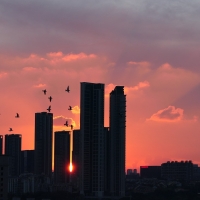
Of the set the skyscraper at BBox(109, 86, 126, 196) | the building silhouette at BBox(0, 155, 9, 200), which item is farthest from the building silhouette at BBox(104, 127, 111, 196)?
the building silhouette at BBox(0, 155, 9, 200)

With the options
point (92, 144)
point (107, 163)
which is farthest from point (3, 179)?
point (107, 163)

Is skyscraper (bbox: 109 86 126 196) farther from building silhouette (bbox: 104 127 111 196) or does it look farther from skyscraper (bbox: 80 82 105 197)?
skyscraper (bbox: 80 82 105 197)

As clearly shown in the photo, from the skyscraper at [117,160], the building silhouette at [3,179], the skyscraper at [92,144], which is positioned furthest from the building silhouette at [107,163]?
the building silhouette at [3,179]

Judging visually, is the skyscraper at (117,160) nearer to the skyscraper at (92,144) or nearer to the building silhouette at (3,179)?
the skyscraper at (92,144)

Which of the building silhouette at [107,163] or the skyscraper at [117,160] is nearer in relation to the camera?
the building silhouette at [107,163]

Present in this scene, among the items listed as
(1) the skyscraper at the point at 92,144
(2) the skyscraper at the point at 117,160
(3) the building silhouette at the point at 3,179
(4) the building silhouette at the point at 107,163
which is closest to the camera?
(3) the building silhouette at the point at 3,179

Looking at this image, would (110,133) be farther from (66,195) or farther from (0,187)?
(0,187)

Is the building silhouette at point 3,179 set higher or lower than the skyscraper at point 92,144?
lower

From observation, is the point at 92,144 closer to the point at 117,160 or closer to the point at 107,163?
the point at 107,163
